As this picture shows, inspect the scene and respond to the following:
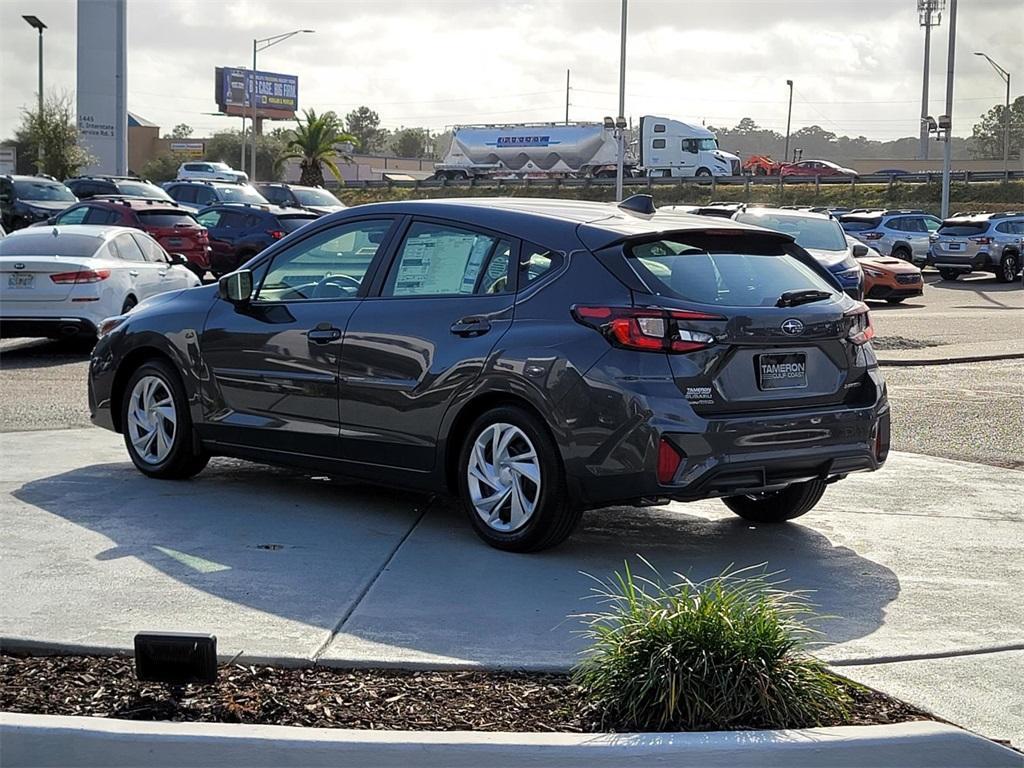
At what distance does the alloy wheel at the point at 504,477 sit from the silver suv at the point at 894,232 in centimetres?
3339

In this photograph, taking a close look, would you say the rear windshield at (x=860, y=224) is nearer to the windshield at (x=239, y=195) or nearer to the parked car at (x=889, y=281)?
the parked car at (x=889, y=281)

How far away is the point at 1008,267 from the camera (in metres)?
36.3

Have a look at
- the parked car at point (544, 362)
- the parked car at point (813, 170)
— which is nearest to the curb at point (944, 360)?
the parked car at point (544, 362)

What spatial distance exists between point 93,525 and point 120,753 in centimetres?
330

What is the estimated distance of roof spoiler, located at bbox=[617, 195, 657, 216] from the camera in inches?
302

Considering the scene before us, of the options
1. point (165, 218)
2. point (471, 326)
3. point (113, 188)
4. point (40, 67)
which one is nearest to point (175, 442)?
point (471, 326)

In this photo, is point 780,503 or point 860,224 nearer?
point 780,503

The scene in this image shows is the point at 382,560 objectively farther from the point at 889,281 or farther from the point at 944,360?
the point at 889,281

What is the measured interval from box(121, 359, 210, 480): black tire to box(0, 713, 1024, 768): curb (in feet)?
13.8

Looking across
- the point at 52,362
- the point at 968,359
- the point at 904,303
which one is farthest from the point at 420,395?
the point at 904,303

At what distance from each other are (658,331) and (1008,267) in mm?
32254

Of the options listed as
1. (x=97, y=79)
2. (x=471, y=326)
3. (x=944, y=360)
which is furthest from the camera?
(x=97, y=79)

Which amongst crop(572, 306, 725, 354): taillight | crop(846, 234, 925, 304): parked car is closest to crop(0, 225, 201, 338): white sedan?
crop(572, 306, 725, 354): taillight

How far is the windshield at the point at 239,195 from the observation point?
111ft
